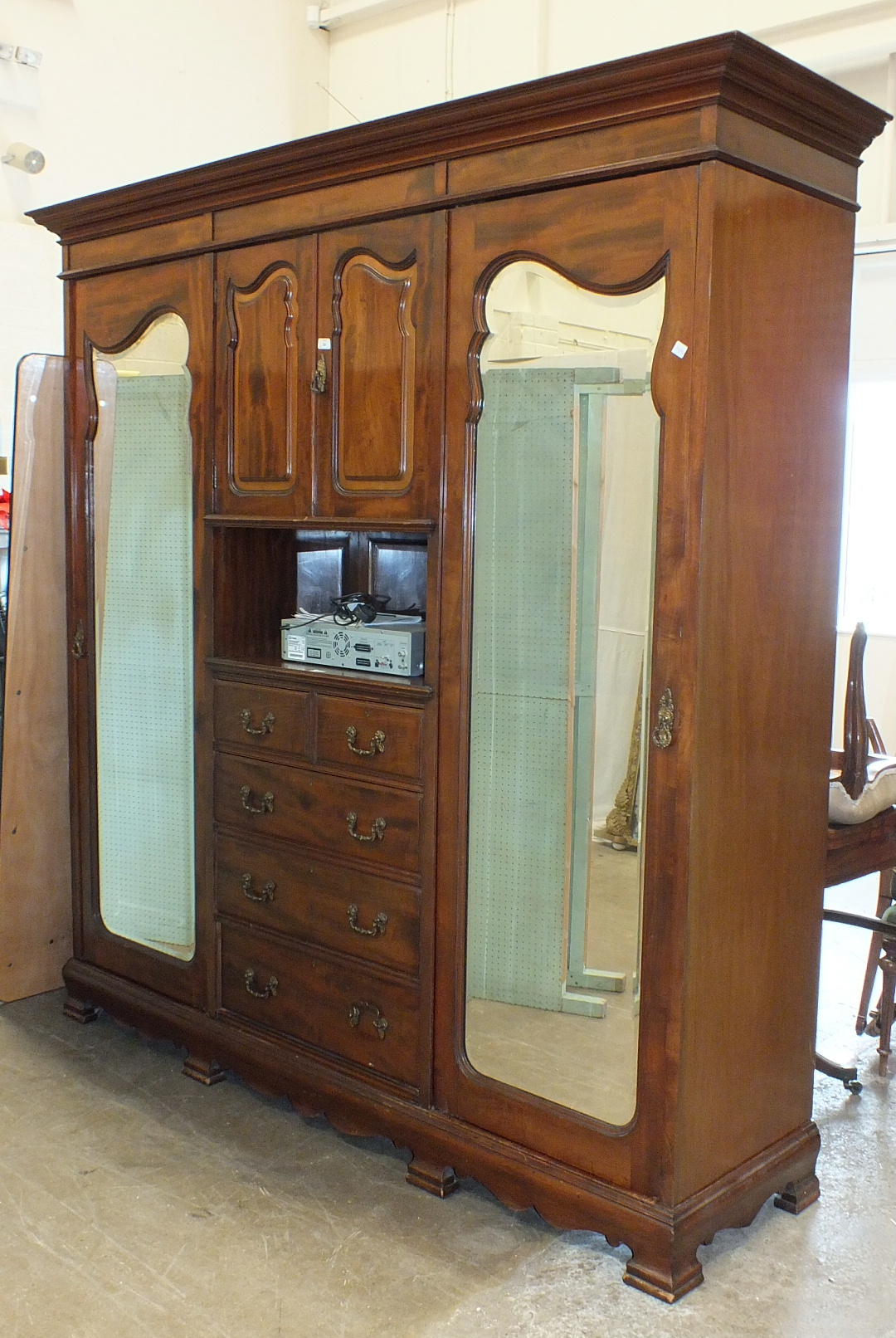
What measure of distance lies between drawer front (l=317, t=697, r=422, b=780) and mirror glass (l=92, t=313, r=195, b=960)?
0.52 m

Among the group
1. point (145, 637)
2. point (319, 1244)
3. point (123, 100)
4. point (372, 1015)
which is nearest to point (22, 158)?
point (123, 100)

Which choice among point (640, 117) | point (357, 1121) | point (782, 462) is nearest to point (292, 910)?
point (357, 1121)

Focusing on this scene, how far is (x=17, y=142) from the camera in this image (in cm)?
425

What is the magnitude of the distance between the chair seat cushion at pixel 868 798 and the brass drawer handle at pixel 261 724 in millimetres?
1222

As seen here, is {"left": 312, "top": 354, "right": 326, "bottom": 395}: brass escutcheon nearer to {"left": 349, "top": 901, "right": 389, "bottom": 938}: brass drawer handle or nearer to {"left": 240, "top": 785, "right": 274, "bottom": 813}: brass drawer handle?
{"left": 240, "top": 785, "right": 274, "bottom": 813}: brass drawer handle

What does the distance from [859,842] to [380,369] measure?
1.47 meters

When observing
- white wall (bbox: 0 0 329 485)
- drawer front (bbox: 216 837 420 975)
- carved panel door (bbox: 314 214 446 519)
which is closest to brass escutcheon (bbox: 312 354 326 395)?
carved panel door (bbox: 314 214 446 519)

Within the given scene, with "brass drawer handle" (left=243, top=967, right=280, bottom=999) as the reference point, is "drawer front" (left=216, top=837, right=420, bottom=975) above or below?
above

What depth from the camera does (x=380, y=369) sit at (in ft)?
8.16

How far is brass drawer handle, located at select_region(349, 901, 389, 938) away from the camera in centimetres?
256

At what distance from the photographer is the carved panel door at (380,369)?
239 centimetres

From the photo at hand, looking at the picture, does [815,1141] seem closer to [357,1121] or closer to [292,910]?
[357,1121]

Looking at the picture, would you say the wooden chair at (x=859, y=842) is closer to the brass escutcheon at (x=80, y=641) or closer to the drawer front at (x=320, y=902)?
the drawer front at (x=320, y=902)

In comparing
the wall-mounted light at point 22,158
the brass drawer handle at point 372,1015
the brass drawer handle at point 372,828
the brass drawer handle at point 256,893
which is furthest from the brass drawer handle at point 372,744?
the wall-mounted light at point 22,158
